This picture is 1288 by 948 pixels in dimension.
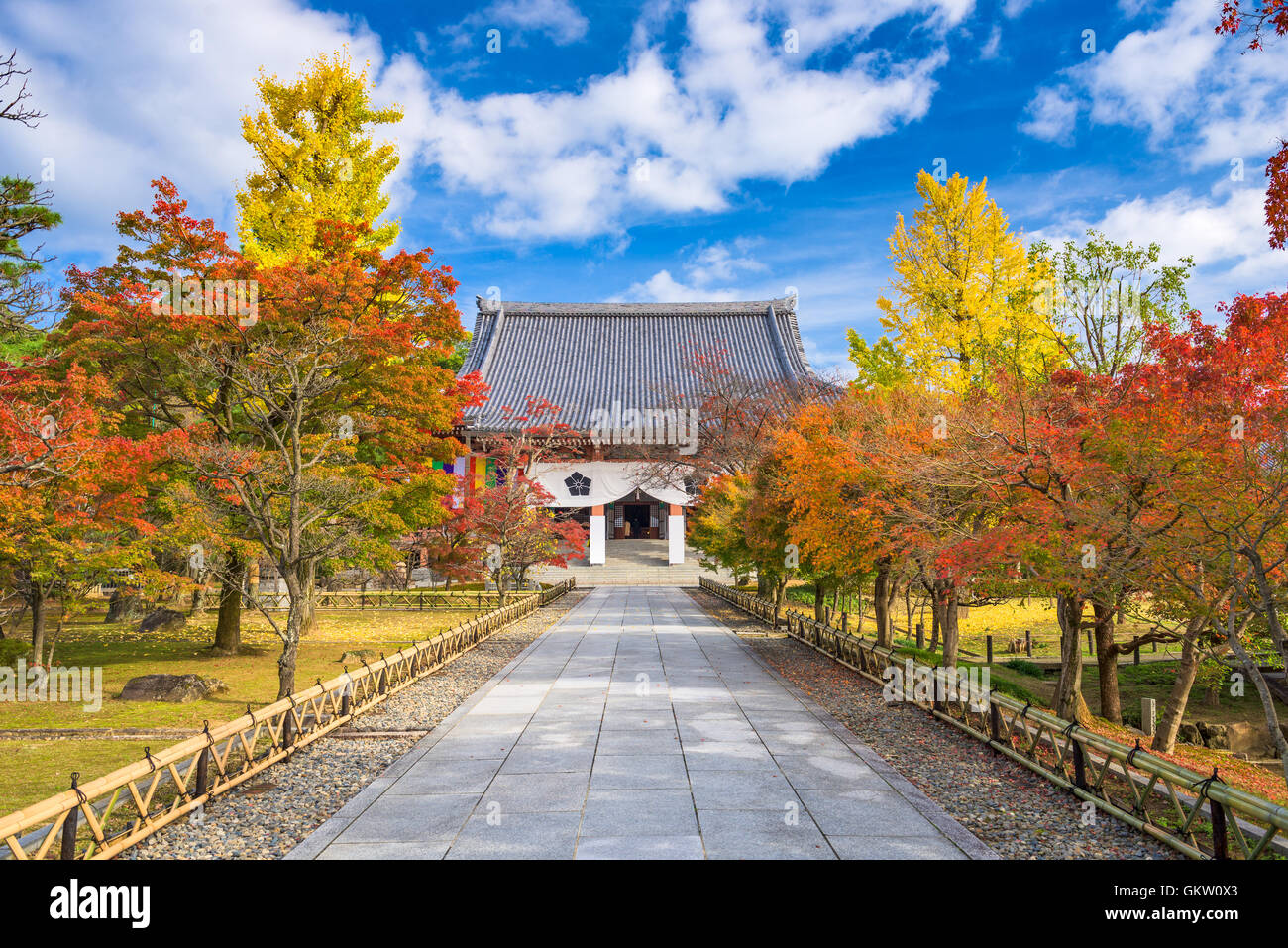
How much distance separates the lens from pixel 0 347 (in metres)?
18.2

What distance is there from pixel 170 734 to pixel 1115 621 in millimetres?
16121

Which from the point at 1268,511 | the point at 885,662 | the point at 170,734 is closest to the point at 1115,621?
the point at 885,662

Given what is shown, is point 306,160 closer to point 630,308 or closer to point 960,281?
point 960,281

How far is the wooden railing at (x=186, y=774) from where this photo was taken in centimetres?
500

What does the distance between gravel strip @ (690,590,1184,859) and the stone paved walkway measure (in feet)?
0.88

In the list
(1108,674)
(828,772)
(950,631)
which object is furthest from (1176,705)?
(828,772)

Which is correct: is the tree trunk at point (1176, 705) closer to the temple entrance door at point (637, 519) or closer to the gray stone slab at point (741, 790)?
the gray stone slab at point (741, 790)

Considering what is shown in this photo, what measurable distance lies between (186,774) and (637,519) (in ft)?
129

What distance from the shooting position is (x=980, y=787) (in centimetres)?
691

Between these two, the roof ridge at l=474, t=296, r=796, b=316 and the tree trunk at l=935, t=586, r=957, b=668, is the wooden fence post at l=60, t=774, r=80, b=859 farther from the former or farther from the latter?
the roof ridge at l=474, t=296, r=796, b=316

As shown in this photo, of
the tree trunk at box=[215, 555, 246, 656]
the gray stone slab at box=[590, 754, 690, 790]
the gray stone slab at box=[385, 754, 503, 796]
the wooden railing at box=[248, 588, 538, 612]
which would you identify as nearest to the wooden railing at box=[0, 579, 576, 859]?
the gray stone slab at box=[385, 754, 503, 796]

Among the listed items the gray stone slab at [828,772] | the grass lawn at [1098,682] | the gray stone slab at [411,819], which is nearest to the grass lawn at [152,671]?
the gray stone slab at [411,819]

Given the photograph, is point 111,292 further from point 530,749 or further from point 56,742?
point 530,749

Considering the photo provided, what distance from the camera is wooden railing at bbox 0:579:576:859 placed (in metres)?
5.00
